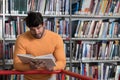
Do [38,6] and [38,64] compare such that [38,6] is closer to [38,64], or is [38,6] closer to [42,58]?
[38,64]

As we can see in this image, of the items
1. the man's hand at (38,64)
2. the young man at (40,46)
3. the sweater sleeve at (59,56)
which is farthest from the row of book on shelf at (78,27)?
the man's hand at (38,64)

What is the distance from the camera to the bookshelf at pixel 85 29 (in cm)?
376

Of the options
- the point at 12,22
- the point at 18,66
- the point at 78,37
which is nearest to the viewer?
the point at 18,66

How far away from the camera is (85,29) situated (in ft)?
12.8

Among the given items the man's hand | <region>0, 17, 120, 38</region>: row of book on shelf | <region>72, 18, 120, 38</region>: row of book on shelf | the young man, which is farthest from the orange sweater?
<region>72, 18, 120, 38</region>: row of book on shelf

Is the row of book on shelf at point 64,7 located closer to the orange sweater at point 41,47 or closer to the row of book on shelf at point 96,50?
the row of book on shelf at point 96,50

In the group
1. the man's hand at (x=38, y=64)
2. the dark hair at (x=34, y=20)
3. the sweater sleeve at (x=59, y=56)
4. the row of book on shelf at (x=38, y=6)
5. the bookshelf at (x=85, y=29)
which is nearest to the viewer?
the man's hand at (x=38, y=64)

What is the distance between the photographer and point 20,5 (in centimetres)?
362

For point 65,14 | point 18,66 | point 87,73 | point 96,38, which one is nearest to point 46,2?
point 65,14

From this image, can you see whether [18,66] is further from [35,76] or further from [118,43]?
[118,43]

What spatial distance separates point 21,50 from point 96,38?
5.30ft

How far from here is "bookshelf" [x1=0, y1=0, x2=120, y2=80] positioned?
3.76 m

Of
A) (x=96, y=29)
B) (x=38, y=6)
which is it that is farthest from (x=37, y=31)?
(x=96, y=29)

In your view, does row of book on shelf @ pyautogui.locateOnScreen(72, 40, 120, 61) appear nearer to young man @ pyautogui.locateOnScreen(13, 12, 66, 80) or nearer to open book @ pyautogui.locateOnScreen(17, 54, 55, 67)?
young man @ pyautogui.locateOnScreen(13, 12, 66, 80)
